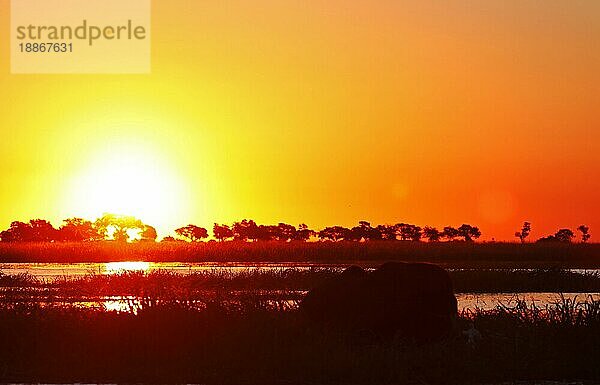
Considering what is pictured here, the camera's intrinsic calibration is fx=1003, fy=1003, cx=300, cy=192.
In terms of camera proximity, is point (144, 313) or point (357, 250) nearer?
point (144, 313)

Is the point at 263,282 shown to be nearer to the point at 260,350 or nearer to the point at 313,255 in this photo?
the point at 260,350

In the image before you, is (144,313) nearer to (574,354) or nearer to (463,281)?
(574,354)

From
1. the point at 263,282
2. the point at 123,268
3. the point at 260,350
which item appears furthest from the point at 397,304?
the point at 123,268

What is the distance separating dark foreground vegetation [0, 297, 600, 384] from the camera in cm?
1437

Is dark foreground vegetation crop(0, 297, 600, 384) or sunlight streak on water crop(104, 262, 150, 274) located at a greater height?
sunlight streak on water crop(104, 262, 150, 274)

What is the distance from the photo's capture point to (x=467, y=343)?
15883 millimetres

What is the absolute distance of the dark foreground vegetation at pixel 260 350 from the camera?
566 inches

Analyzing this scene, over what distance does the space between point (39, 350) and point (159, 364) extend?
7.28 feet

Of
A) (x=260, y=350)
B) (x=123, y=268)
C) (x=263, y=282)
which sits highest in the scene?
(x=123, y=268)

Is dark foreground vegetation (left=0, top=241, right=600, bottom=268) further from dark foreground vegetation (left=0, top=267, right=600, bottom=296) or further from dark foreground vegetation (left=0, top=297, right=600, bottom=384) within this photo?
dark foreground vegetation (left=0, top=297, right=600, bottom=384)

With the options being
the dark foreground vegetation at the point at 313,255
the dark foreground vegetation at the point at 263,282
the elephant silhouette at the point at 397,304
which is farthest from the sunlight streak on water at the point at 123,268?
the elephant silhouette at the point at 397,304

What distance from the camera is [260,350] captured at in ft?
50.4

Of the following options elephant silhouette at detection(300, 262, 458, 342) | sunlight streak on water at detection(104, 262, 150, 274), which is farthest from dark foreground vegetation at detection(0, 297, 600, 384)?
sunlight streak on water at detection(104, 262, 150, 274)

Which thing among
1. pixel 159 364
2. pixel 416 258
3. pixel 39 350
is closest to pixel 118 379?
pixel 159 364
